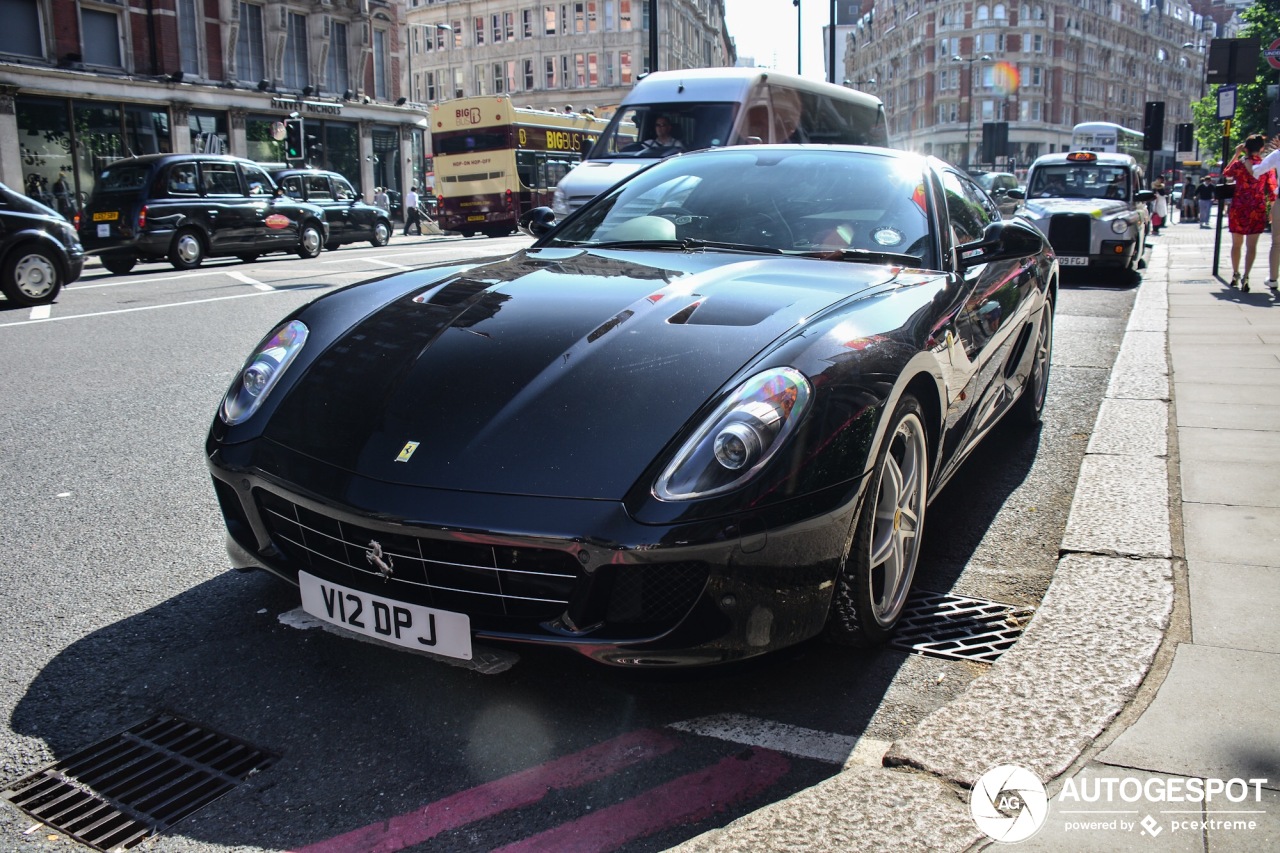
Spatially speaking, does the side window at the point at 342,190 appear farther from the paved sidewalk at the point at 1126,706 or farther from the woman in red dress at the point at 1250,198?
the paved sidewalk at the point at 1126,706

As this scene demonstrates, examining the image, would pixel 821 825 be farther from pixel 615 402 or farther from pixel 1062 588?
pixel 1062 588

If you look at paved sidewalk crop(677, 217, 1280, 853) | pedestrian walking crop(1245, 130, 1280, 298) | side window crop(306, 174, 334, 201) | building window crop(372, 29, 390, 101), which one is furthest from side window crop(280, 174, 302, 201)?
building window crop(372, 29, 390, 101)

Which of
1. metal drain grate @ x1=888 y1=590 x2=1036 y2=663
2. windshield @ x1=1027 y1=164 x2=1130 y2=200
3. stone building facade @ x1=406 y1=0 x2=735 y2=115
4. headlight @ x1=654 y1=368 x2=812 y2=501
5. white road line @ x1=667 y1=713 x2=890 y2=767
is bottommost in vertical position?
metal drain grate @ x1=888 y1=590 x2=1036 y2=663

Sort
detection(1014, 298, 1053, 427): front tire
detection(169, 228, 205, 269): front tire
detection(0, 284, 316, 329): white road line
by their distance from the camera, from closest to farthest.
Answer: detection(1014, 298, 1053, 427): front tire, detection(0, 284, 316, 329): white road line, detection(169, 228, 205, 269): front tire

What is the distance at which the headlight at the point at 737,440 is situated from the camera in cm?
232

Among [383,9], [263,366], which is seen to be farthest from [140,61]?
[263,366]

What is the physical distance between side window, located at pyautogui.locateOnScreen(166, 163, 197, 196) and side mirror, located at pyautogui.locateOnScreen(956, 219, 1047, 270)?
639 inches

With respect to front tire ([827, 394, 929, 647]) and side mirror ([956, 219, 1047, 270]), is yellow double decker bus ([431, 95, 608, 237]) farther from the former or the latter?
front tire ([827, 394, 929, 647])

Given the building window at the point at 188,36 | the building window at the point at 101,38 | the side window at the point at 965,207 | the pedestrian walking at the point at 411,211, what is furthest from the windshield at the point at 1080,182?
the building window at the point at 188,36

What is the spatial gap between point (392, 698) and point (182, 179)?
1698 centimetres

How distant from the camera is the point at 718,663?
92.8 inches

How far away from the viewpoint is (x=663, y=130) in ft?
48.2

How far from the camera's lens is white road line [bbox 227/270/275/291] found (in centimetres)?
1321

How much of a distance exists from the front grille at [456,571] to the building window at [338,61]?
135 ft
